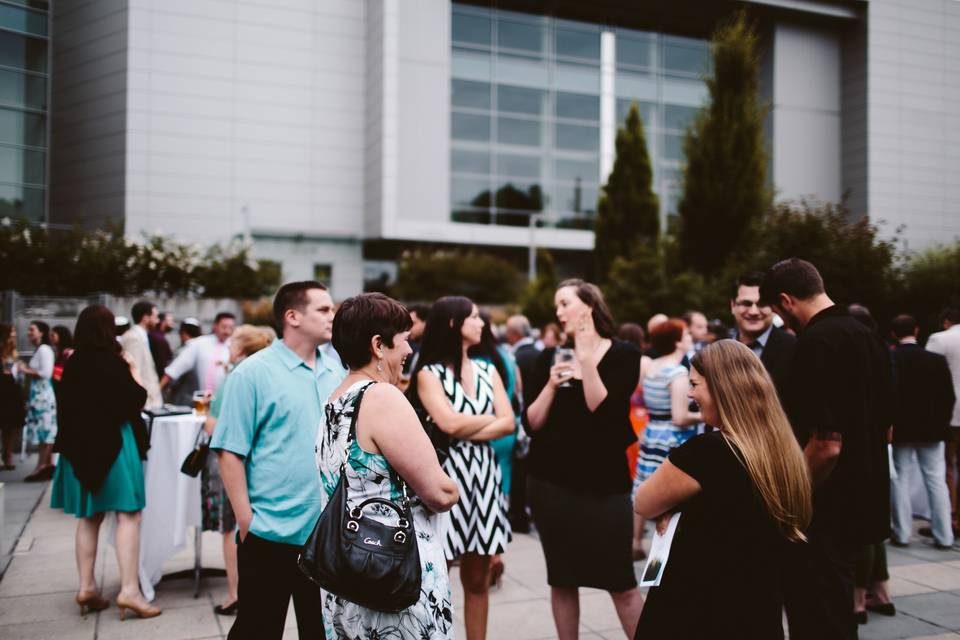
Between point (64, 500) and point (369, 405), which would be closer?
point (369, 405)

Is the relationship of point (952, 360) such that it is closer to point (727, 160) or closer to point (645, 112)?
point (727, 160)

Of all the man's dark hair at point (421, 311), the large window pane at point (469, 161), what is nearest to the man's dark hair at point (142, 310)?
the man's dark hair at point (421, 311)

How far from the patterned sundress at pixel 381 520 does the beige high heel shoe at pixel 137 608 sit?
3.08 meters

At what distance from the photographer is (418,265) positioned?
30.3m

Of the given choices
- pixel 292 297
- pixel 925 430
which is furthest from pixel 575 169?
pixel 292 297

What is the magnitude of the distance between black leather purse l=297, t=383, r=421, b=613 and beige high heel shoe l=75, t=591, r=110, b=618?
3.49 m

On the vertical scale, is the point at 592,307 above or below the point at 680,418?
above

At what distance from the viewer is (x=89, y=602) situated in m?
5.01

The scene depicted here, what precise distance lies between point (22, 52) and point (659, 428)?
34115mm

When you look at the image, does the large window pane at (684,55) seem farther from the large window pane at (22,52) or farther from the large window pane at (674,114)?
the large window pane at (22,52)

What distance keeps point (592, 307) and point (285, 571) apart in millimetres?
1991

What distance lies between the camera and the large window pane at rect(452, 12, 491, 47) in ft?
112

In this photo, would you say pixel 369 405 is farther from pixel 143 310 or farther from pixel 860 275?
pixel 860 275

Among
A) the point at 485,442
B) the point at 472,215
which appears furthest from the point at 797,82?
the point at 485,442
